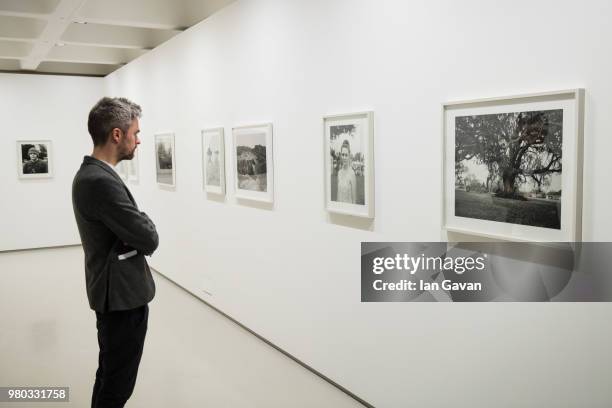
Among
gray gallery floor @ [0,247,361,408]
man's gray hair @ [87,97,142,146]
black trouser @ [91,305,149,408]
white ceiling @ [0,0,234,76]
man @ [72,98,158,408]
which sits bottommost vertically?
gray gallery floor @ [0,247,361,408]

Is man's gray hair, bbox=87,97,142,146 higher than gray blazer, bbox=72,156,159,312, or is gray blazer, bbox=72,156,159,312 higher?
man's gray hair, bbox=87,97,142,146

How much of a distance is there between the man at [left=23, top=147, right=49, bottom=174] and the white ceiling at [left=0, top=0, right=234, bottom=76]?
198 centimetres

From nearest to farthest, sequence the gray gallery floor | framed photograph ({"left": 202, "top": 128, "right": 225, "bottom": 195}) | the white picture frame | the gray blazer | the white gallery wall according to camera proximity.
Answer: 1. the gray blazer
2. the gray gallery floor
3. framed photograph ({"left": 202, "top": 128, "right": 225, "bottom": 195})
4. the white picture frame
5. the white gallery wall

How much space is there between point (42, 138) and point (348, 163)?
33.2 feet

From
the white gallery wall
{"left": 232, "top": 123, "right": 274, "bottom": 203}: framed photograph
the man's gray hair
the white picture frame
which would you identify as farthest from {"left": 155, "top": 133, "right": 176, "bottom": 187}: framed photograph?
the man's gray hair

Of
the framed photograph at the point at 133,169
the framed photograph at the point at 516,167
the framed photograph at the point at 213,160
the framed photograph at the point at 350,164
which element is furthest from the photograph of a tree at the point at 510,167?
the framed photograph at the point at 133,169

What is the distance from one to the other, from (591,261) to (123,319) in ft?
8.50

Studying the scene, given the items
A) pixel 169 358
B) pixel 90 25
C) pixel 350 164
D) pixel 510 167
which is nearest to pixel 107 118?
pixel 350 164

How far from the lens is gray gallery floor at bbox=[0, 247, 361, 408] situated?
185 inches

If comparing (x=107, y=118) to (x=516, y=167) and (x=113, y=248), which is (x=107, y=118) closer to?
(x=113, y=248)

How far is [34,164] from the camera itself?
1212 cm

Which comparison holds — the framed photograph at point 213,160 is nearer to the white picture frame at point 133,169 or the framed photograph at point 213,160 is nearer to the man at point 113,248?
the man at point 113,248

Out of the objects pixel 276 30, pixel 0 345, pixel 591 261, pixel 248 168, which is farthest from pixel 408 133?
pixel 0 345

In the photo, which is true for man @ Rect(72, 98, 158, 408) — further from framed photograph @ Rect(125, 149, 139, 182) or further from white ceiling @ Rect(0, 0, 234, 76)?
framed photograph @ Rect(125, 149, 139, 182)
